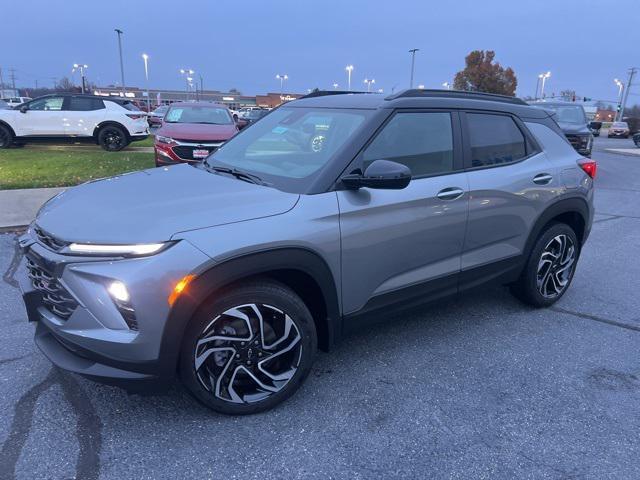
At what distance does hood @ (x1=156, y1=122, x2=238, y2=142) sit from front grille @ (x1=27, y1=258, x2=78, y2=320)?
7.01 meters

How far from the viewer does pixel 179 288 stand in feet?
7.41

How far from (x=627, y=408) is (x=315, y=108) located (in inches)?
109

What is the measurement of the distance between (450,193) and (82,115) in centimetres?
1356

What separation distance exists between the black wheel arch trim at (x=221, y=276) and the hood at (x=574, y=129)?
36.7 feet

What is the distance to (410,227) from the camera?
121 inches

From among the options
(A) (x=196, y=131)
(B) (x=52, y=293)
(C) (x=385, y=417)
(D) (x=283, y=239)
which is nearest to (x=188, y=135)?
(A) (x=196, y=131)

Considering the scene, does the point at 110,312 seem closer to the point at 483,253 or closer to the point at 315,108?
the point at 315,108

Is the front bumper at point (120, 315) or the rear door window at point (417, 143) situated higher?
the rear door window at point (417, 143)

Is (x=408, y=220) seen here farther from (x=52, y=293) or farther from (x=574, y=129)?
(x=574, y=129)

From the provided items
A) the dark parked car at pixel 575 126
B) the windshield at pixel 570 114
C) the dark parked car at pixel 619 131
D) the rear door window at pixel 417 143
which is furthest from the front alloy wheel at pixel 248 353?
the dark parked car at pixel 619 131

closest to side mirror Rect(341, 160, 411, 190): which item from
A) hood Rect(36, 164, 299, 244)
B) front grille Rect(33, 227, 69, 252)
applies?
hood Rect(36, 164, 299, 244)

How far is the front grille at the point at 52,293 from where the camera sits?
237 cm

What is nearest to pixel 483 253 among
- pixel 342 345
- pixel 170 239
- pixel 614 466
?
pixel 342 345

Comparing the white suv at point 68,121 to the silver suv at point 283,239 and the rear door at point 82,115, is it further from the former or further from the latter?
the silver suv at point 283,239
